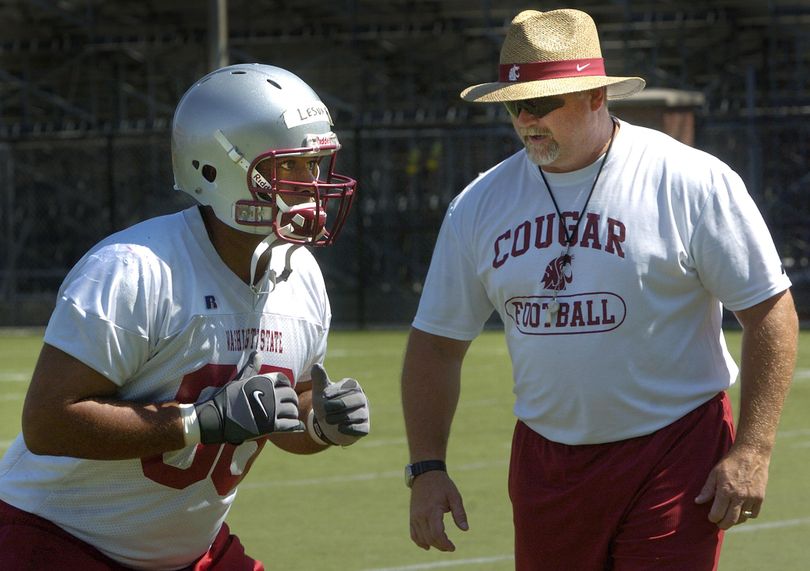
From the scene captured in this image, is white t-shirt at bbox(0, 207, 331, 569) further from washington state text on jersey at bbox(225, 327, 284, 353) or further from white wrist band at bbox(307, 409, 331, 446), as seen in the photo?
white wrist band at bbox(307, 409, 331, 446)

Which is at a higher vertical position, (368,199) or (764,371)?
(764,371)

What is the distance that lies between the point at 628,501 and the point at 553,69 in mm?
1190

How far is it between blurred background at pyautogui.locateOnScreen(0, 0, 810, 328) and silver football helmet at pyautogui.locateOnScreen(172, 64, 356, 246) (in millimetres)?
12244

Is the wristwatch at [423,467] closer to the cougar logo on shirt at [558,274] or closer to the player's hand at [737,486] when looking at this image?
the cougar logo on shirt at [558,274]

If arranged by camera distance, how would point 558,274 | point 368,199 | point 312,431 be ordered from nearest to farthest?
point 558,274
point 312,431
point 368,199

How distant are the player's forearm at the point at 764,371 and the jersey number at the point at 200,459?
124cm

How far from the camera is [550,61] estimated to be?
4.23 m

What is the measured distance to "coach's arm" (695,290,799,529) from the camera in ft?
13.0

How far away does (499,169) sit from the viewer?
442 centimetres

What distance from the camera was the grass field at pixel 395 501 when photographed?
6.87 metres

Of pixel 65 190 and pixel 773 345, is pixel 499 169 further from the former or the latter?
pixel 65 190

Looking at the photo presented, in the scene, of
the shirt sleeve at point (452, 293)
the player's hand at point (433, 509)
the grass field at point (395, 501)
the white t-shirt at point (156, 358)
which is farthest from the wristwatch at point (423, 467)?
the grass field at point (395, 501)

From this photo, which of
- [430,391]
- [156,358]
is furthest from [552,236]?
[156,358]

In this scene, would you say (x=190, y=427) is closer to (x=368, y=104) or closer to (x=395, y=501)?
(x=395, y=501)
